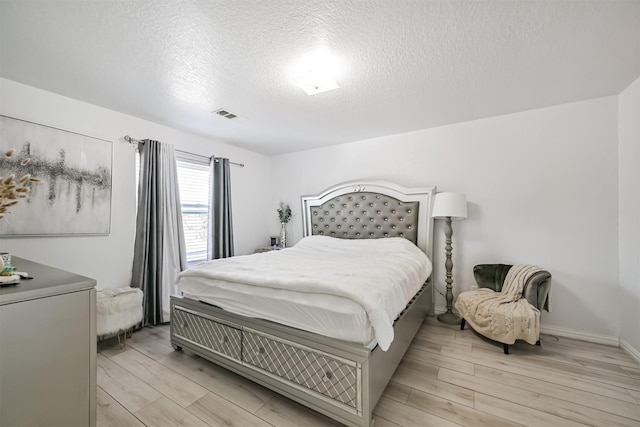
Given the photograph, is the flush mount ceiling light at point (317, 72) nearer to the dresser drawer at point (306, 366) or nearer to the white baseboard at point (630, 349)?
the dresser drawer at point (306, 366)

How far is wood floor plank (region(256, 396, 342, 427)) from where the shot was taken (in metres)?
1.54

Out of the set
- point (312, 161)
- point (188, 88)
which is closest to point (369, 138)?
point (312, 161)

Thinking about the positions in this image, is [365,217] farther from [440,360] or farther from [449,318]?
[440,360]

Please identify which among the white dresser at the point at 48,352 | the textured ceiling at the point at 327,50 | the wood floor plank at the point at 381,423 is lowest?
the wood floor plank at the point at 381,423

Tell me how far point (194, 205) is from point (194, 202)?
4cm

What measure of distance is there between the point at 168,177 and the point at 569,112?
4565 millimetres

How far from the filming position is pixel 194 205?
12.2ft

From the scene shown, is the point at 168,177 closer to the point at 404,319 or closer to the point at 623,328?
the point at 404,319

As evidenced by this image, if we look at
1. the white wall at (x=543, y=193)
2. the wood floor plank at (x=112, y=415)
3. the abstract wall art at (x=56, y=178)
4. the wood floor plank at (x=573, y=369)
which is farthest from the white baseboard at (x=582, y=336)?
the abstract wall art at (x=56, y=178)

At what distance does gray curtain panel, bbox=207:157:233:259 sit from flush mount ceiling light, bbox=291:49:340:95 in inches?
85.1

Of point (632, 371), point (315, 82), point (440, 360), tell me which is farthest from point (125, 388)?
point (632, 371)

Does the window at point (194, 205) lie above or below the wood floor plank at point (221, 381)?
above

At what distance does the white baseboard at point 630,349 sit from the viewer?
2174 mm

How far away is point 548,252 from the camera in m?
2.75
